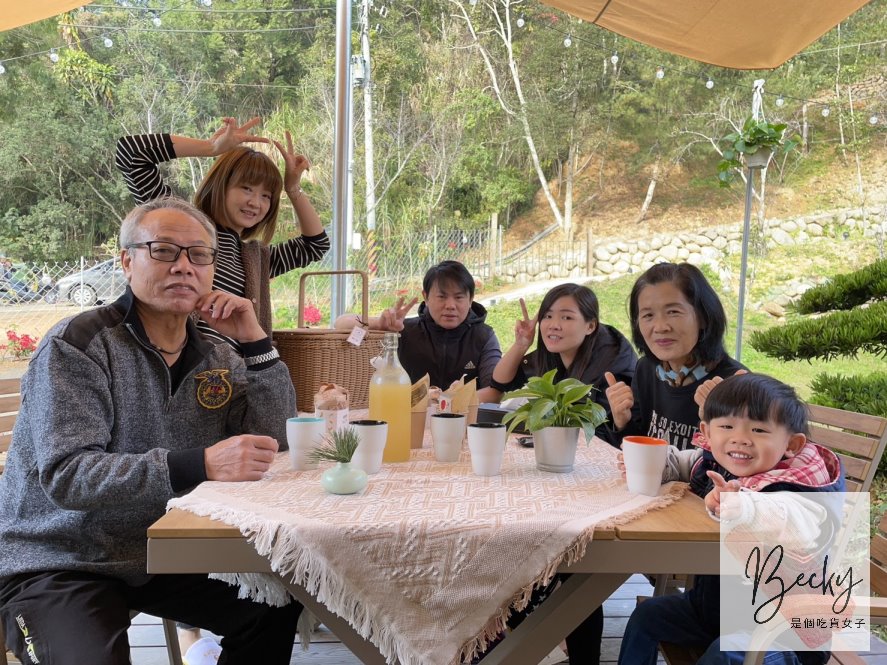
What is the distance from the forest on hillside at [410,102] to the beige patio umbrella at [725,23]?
324 cm

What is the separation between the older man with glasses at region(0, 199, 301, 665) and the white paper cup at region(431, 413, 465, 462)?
1.15ft

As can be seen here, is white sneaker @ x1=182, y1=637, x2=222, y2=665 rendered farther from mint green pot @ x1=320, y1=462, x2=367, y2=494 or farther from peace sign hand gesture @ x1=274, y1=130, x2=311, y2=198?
peace sign hand gesture @ x1=274, y1=130, x2=311, y2=198

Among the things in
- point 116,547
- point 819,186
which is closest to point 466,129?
point 819,186

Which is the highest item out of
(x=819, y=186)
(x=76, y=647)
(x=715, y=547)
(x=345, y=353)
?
(x=819, y=186)

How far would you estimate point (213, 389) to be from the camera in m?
1.54

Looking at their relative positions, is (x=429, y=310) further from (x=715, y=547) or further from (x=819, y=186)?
(x=819, y=186)

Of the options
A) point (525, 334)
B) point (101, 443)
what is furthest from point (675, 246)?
point (101, 443)

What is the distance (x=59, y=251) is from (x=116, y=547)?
493 centimetres

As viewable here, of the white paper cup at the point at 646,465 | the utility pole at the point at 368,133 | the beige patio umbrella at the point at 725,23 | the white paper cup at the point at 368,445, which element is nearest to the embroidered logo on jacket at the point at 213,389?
the white paper cup at the point at 368,445

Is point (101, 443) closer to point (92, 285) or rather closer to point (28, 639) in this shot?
point (28, 639)

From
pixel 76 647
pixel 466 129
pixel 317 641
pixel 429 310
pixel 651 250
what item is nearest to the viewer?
pixel 76 647

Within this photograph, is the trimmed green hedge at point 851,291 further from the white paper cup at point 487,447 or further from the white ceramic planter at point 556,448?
the white paper cup at point 487,447

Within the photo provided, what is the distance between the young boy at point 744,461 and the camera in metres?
1.21

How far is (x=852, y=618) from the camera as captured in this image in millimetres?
1107
